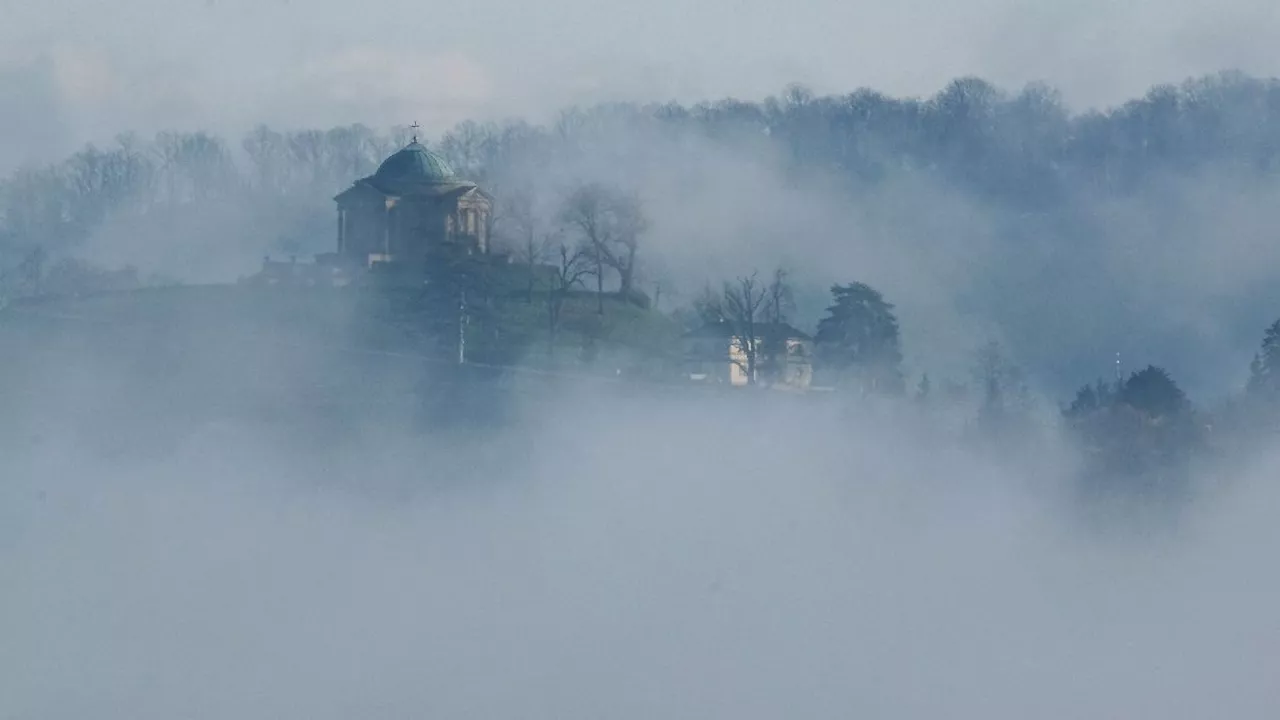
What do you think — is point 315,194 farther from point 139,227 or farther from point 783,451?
point 783,451

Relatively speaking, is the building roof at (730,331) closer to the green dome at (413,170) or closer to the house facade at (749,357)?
the house facade at (749,357)

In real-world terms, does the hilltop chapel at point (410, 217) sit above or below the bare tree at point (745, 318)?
above

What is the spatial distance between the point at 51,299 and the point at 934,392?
38987 millimetres

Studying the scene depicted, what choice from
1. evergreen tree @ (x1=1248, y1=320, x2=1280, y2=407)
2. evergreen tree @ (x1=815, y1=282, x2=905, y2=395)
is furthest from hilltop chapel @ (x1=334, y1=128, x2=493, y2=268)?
evergreen tree @ (x1=1248, y1=320, x2=1280, y2=407)

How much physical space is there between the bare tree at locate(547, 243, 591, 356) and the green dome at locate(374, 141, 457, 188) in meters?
6.34

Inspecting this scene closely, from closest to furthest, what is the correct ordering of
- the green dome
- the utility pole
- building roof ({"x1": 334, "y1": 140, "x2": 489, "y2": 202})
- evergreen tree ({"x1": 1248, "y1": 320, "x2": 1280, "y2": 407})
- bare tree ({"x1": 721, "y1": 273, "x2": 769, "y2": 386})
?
evergreen tree ({"x1": 1248, "y1": 320, "x2": 1280, "y2": 407}) → the utility pole → bare tree ({"x1": 721, "y1": 273, "x2": 769, "y2": 386}) → building roof ({"x1": 334, "y1": 140, "x2": 489, "y2": 202}) → the green dome

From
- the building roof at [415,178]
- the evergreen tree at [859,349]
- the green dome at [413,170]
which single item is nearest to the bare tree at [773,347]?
the evergreen tree at [859,349]

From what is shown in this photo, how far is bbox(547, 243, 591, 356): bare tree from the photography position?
3514 inches

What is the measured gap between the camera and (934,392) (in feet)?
294

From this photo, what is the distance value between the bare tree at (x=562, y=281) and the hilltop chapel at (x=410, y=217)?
407cm

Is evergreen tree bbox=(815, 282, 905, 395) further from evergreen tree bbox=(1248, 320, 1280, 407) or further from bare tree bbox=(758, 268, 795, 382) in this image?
evergreen tree bbox=(1248, 320, 1280, 407)

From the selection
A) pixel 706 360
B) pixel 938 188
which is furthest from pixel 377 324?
pixel 938 188

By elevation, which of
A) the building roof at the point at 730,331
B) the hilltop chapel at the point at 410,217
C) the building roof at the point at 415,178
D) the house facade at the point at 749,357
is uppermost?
the building roof at the point at 415,178

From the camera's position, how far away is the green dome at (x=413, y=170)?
99500 millimetres
